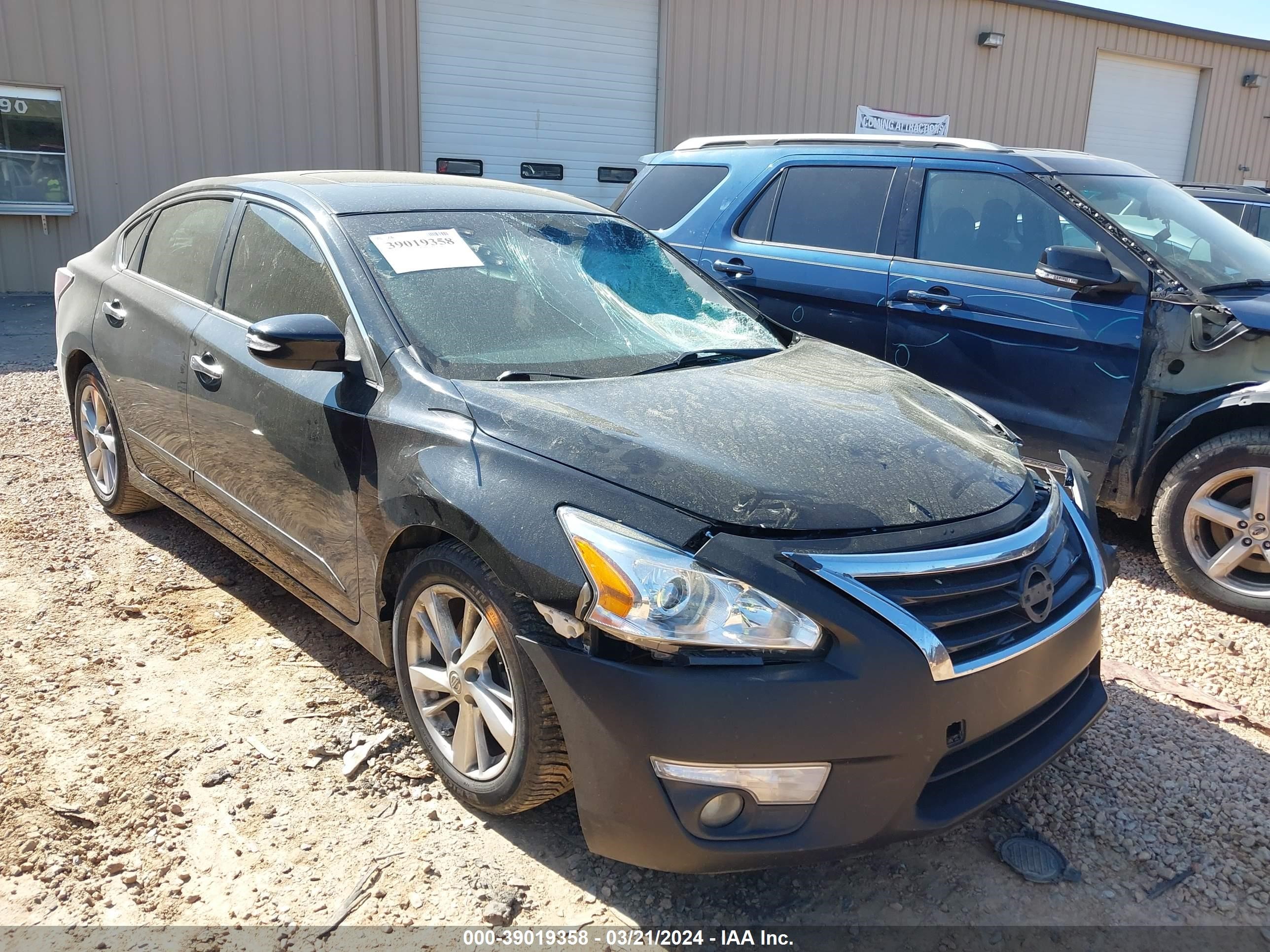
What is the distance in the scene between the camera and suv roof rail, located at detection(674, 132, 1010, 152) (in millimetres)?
5000

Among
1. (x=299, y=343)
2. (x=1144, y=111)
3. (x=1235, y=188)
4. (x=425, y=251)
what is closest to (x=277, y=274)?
(x=425, y=251)

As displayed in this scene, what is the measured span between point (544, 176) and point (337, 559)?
11.6 m

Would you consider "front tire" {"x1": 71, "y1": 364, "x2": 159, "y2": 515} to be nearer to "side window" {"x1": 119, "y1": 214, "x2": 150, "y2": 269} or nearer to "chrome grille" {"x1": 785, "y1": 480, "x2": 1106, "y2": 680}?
"side window" {"x1": 119, "y1": 214, "x2": 150, "y2": 269}

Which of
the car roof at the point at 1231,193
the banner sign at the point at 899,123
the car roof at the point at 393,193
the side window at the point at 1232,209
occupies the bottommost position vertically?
the side window at the point at 1232,209

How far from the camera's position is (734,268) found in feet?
18.1

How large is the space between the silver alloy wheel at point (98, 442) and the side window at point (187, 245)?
0.71 metres

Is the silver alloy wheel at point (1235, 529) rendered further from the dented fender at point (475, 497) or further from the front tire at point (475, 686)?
the front tire at point (475, 686)

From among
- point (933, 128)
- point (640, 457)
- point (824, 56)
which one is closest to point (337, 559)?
point (640, 457)

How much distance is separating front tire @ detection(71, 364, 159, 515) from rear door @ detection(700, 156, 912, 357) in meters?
3.15

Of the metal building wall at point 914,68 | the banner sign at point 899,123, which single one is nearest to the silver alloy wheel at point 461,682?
the metal building wall at point 914,68

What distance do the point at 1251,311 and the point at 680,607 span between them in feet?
10.3

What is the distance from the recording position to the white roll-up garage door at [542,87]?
12.6m

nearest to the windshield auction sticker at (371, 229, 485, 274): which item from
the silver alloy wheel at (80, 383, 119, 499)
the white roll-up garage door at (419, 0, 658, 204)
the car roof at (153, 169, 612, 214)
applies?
the car roof at (153, 169, 612, 214)

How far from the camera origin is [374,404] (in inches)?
107
